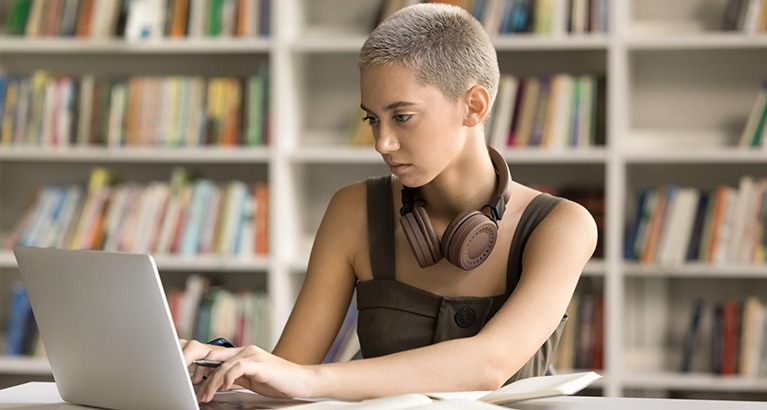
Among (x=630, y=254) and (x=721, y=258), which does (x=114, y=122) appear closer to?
(x=630, y=254)

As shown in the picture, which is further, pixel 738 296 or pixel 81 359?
pixel 738 296

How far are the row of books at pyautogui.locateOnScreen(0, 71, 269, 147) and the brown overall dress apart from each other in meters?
1.77

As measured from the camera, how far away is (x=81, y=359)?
1.25m

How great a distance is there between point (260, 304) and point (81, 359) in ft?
7.13

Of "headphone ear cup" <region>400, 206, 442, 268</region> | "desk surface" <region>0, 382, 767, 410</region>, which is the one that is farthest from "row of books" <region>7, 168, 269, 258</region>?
"desk surface" <region>0, 382, 767, 410</region>

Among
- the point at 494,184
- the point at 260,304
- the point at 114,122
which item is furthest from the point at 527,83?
the point at 494,184

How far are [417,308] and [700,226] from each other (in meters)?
1.78

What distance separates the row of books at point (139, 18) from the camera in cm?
339

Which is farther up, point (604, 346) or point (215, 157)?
point (215, 157)

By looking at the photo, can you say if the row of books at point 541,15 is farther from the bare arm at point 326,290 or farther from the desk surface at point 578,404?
the desk surface at point 578,404

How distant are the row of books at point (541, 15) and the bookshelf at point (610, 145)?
0.03m

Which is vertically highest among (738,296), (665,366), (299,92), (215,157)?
(299,92)

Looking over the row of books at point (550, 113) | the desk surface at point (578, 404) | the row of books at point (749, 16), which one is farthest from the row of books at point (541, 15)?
the desk surface at point (578, 404)

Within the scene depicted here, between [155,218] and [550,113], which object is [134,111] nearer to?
[155,218]
